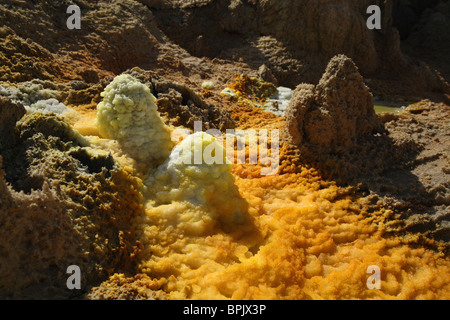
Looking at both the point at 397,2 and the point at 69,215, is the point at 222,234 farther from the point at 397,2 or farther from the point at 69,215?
the point at 397,2

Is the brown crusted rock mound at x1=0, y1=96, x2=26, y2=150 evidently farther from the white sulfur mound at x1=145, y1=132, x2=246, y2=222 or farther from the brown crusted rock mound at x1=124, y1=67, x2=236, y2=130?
the brown crusted rock mound at x1=124, y1=67, x2=236, y2=130

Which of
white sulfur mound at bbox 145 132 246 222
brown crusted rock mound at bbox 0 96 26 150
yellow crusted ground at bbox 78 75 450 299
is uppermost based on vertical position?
brown crusted rock mound at bbox 0 96 26 150

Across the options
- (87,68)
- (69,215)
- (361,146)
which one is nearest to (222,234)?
(69,215)

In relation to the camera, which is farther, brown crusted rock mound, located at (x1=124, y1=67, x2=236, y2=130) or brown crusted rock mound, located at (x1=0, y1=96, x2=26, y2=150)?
brown crusted rock mound, located at (x1=124, y1=67, x2=236, y2=130)

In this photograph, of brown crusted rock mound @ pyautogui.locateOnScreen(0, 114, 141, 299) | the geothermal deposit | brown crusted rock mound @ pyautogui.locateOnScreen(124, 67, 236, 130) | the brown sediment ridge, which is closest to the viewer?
brown crusted rock mound @ pyautogui.locateOnScreen(0, 114, 141, 299)

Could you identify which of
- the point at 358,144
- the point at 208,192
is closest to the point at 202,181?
the point at 208,192

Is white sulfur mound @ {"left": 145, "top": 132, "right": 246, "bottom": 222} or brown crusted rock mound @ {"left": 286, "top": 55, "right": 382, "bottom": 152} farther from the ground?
brown crusted rock mound @ {"left": 286, "top": 55, "right": 382, "bottom": 152}

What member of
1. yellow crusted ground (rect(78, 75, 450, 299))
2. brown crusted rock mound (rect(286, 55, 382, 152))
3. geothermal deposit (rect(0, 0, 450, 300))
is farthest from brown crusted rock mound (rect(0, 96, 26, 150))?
brown crusted rock mound (rect(286, 55, 382, 152))

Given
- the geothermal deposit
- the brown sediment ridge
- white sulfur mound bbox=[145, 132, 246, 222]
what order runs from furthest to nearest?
the brown sediment ridge < white sulfur mound bbox=[145, 132, 246, 222] < the geothermal deposit
